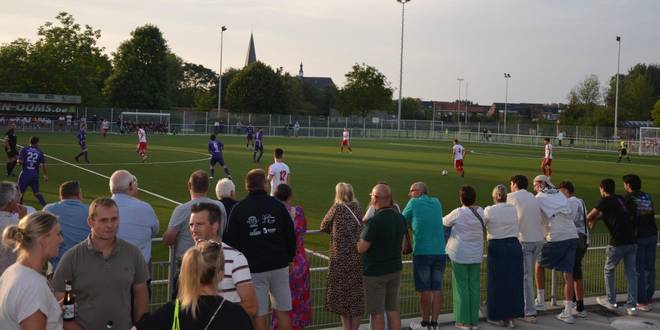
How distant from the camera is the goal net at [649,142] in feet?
200

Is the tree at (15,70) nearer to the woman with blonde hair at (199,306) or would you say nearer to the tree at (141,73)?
the tree at (141,73)

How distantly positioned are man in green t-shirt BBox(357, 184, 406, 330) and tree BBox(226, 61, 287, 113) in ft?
313

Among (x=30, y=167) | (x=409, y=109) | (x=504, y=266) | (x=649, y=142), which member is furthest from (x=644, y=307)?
(x=409, y=109)

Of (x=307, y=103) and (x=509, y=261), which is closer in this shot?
(x=509, y=261)

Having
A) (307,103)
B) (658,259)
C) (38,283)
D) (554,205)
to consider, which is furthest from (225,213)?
(307,103)

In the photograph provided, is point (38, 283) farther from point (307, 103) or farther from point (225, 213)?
point (307, 103)

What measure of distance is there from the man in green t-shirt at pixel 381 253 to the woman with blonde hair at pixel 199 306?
11.6 ft

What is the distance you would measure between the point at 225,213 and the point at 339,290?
5.04 ft

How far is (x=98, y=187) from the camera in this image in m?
22.6

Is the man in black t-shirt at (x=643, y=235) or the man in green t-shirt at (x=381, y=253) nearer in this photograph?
the man in green t-shirt at (x=381, y=253)

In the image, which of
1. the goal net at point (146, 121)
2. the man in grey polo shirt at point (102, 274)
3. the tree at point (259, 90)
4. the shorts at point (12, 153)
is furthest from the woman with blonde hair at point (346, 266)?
the tree at point (259, 90)

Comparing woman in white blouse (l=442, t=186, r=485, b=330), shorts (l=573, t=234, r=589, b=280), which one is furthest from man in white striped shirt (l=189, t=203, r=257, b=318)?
shorts (l=573, t=234, r=589, b=280)

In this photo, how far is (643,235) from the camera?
10219mm

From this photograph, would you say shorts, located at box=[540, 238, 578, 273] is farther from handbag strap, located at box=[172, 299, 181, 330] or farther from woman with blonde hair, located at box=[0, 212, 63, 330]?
woman with blonde hair, located at box=[0, 212, 63, 330]
